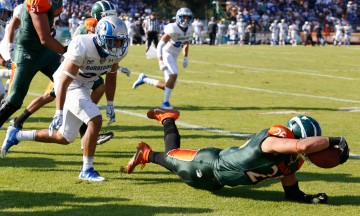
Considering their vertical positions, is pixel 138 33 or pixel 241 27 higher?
pixel 241 27

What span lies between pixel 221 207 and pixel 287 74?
13.8m

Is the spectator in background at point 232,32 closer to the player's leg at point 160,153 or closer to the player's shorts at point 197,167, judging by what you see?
the player's leg at point 160,153

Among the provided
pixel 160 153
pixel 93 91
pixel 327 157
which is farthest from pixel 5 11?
pixel 327 157

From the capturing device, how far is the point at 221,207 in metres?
5.20

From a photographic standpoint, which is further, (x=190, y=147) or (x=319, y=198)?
(x=190, y=147)

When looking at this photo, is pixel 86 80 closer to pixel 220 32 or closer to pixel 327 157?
pixel 327 157

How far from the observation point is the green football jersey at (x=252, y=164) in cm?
516

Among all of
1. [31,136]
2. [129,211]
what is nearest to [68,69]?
[31,136]

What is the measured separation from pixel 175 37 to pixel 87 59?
6436mm

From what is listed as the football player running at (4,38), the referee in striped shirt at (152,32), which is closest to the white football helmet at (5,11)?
the football player running at (4,38)

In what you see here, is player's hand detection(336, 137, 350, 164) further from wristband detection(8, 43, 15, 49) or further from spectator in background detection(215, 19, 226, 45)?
spectator in background detection(215, 19, 226, 45)

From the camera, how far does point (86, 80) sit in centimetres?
625

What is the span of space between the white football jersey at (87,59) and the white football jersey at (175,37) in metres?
6.08

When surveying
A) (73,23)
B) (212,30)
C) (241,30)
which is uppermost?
(73,23)
